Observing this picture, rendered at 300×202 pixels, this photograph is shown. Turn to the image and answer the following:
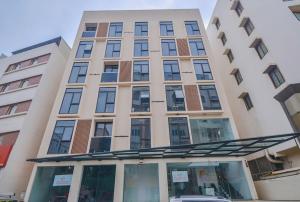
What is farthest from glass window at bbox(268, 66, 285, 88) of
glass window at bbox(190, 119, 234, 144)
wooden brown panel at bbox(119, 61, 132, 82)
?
wooden brown panel at bbox(119, 61, 132, 82)

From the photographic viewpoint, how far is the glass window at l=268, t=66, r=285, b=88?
1376cm

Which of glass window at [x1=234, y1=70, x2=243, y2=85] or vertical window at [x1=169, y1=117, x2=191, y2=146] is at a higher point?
glass window at [x1=234, y1=70, x2=243, y2=85]

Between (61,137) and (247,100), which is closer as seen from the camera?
(61,137)

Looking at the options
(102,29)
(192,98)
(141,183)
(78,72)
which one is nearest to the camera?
(141,183)

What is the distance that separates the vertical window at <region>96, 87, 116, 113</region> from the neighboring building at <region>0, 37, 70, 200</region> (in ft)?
16.3

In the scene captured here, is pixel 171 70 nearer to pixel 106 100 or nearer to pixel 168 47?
pixel 168 47

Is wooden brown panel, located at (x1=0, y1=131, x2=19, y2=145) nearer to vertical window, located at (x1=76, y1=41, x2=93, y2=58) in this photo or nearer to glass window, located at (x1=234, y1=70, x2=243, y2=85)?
vertical window, located at (x1=76, y1=41, x2=93, y2=58)

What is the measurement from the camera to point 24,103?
16.8 meters

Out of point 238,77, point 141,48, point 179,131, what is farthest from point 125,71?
point 238,77

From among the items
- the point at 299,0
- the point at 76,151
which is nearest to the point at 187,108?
the point at 76,151

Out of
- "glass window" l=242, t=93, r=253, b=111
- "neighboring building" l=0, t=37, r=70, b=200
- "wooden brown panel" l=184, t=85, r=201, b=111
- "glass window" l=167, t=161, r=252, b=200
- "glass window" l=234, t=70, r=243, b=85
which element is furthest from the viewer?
"glass window" l=234, t=70, r=243, b=85

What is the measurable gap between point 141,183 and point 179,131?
4.28 meters

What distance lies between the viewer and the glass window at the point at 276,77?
1376cm

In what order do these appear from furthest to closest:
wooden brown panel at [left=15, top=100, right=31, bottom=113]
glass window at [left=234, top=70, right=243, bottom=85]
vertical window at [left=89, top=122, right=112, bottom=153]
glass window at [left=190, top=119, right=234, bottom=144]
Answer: glass window at [left=234, top=70, right=243, bottom=85] < wooden brown panel at [left=15, top=100, right=31, bottom=113] < glass window at [left=190, top=119, right=234, bottom=144] < vertical window at [left=89, top=122, right=112, bottom=153]
